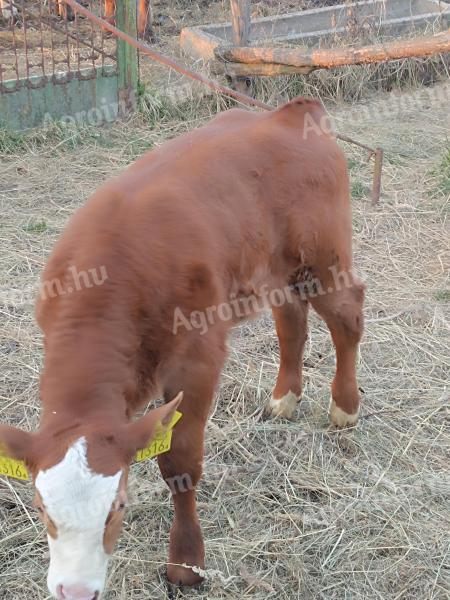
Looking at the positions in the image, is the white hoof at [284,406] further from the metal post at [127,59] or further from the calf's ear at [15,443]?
the metal post at [127,59]

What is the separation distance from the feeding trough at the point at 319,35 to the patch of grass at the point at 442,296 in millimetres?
3112

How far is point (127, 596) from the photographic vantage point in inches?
120

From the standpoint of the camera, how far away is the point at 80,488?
213 cm

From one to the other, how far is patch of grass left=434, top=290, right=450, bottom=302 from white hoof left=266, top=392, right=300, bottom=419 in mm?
1495

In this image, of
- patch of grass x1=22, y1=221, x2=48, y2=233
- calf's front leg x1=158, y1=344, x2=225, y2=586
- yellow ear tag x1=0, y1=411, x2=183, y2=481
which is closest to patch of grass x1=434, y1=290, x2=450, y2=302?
calf's front leg x1=158, y1=344, x2=225, y2=586

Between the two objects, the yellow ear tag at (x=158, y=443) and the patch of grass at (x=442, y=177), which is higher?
the yellow ear tag at (x=158, y=443)

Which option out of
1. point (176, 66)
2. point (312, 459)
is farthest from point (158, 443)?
point (176, 66)

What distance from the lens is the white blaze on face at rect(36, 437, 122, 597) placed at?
2.13m

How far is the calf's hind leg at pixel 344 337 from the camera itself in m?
3.63

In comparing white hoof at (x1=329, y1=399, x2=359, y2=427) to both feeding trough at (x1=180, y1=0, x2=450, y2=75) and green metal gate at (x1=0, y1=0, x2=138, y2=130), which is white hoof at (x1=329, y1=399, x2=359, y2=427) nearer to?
feeding trough at (x1=180, y1=0, x2=450, y2=75)

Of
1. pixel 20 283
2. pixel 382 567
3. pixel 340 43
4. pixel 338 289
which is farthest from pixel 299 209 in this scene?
pixel 340 43

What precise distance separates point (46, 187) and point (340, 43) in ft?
13.4

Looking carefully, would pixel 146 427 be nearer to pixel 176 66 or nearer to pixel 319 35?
pixel 176 66

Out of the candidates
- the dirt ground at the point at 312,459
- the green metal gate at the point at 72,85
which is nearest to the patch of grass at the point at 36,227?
the dirt ground at the point at 312,459
